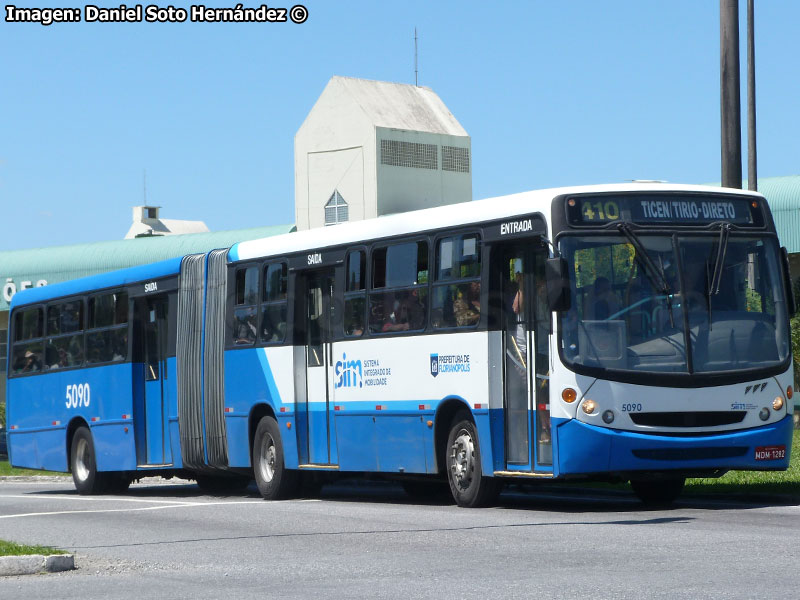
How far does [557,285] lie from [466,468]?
2.72m

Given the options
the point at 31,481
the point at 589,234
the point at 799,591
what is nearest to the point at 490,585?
the point at 799,591

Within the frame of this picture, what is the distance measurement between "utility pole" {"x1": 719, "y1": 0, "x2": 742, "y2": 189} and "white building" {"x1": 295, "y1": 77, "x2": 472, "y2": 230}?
4103 cm

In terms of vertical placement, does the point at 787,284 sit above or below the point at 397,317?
above

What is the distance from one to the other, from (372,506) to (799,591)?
9.13 meters

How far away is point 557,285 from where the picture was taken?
13.8 meters

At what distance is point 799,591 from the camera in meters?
8.46

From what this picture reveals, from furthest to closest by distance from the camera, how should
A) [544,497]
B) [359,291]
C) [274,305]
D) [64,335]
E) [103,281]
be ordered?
[64,335] < [103,281] < [274,305] < [544,497] < [359,291]

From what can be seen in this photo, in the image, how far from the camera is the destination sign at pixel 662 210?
47.0 ft

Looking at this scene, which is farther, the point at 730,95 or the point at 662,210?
the point at 730,95

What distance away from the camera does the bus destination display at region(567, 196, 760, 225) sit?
14.3m

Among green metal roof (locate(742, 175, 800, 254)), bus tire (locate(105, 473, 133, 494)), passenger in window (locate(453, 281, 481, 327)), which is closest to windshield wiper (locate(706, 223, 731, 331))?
passenger in window (locate(453, 281, 481, 327))

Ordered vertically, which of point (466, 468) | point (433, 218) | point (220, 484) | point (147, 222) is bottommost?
point (220, 484)

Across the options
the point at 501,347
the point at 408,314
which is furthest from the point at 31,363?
the point at 501,347

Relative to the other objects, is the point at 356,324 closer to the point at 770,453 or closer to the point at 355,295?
the point at 355,295
